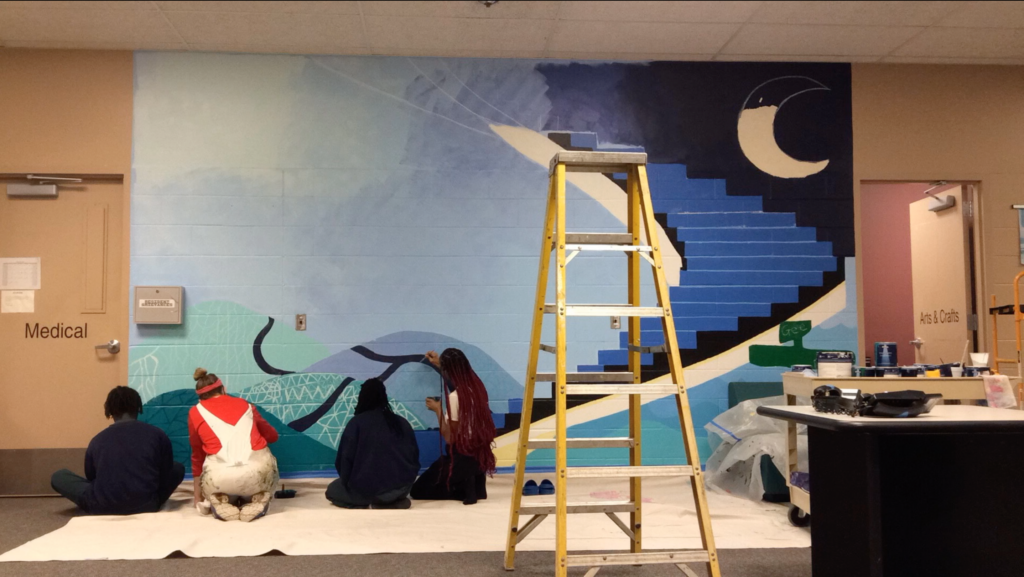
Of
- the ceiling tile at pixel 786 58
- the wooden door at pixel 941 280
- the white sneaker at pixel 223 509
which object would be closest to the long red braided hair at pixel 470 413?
the white sneaker at pixel 223 509

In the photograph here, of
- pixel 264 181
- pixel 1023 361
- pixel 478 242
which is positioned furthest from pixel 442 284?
pixel 1023 361

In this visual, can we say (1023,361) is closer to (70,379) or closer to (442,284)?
(442,284)

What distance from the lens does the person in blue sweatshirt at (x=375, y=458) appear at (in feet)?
14.1

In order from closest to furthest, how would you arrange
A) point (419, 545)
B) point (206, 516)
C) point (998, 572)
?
point (998, 572)
point (419, 545)
point (206, 516)

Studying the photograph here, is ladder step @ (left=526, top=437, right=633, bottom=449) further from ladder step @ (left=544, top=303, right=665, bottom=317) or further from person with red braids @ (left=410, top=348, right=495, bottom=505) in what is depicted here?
person with red braids @ (left=410, top=348, right=495, bottom=505)

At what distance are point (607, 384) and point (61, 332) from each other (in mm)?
4095

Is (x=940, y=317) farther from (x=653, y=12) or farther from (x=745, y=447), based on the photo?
(x=653, y=12)

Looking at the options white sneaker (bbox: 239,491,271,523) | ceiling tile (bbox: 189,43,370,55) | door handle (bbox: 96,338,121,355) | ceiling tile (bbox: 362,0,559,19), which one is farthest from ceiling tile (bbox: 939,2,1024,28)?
door handle (bbox: 96,338,121,355)

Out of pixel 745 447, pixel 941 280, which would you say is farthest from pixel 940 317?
pixel 745 447

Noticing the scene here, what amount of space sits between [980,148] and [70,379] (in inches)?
254

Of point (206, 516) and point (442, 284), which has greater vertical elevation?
point (442, 284)

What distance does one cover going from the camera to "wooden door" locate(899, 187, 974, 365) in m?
5.39

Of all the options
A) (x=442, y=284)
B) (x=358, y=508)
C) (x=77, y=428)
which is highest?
(x=442, y=284)

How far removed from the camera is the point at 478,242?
5129mm
